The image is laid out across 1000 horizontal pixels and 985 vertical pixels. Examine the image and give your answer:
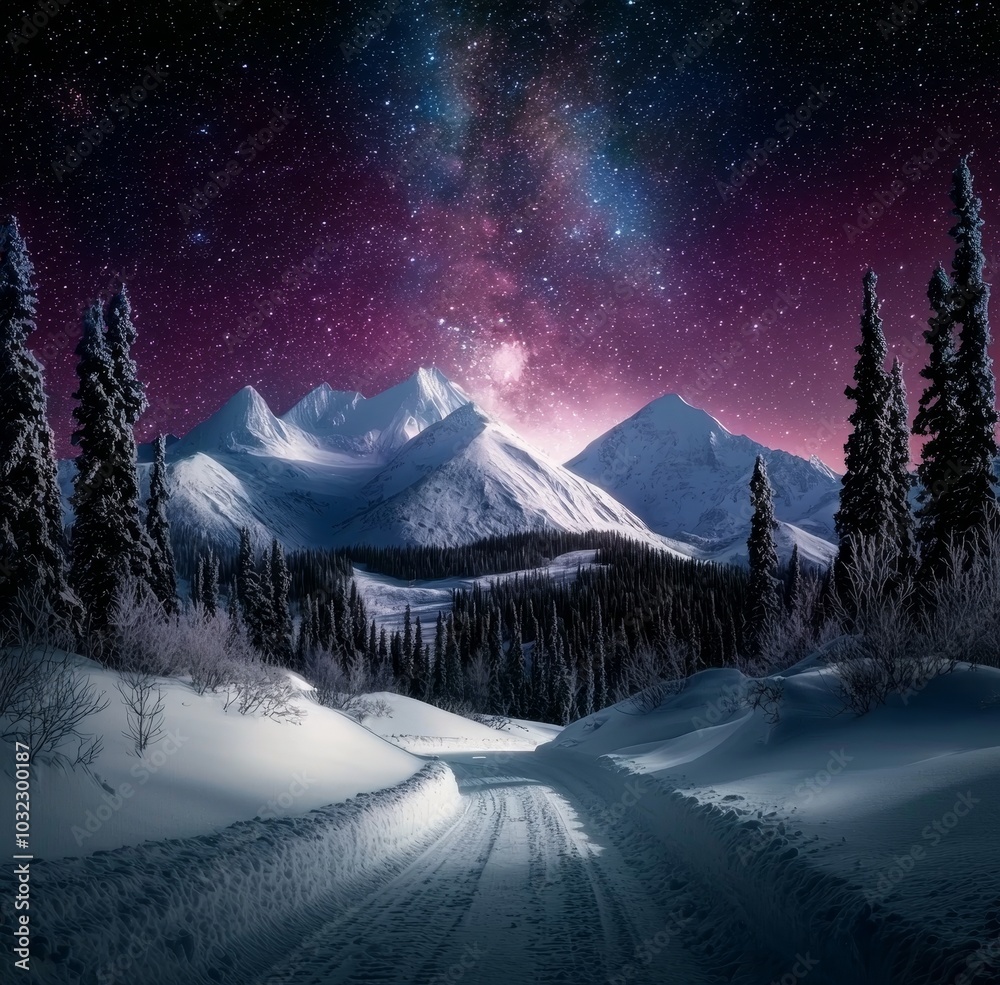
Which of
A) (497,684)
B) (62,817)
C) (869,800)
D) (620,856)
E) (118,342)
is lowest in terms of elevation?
(497,684)

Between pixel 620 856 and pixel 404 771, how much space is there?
5.88m

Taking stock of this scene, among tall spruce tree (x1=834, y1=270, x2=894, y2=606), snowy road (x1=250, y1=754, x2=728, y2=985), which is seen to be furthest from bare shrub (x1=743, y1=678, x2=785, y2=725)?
tall spruce tree (x1=834, y1=270, x2=894, y2=606)

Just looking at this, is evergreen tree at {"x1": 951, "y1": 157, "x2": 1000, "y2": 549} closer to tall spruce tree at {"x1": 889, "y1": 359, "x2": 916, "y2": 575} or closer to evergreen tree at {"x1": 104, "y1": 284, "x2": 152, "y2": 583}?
tall spruce tree at {"x1": 889, "y1": 359, "x2": 916, "y2": 575}

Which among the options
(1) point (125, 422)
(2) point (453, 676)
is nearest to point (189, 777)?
(1) point (125, 422)

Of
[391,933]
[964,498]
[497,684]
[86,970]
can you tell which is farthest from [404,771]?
[497,684]

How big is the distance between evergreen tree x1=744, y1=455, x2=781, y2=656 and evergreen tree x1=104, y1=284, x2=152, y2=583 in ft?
111

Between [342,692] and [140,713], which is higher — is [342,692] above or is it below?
below

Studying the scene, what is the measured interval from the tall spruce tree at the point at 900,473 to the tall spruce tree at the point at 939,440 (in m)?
4.29

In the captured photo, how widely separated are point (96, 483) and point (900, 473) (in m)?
35.6

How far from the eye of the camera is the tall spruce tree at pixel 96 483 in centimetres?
2305

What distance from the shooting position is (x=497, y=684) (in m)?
83.1

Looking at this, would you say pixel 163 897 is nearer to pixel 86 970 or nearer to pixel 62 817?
pixel 86 970

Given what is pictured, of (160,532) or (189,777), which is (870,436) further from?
(160,532)

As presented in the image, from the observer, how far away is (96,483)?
75.7 ft
